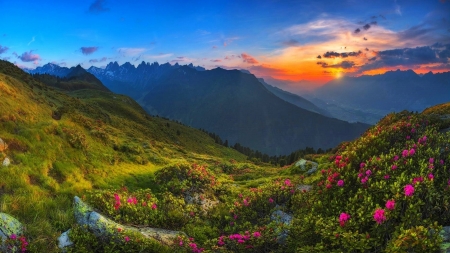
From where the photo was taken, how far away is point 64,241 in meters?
9.30

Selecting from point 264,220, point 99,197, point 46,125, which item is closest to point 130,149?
→ point 46,125

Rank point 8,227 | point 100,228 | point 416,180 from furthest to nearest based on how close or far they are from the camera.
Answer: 1. point 100,228
2. point 8,227
3. point 416,180

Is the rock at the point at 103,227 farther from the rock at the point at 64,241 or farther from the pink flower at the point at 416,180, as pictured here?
the pink flower at the point at 416,180

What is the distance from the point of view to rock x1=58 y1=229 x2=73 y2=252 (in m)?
9.15

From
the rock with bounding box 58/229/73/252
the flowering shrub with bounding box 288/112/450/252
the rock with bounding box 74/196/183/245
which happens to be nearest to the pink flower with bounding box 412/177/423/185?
the flowering shrub with bounding box 288/112/450/252

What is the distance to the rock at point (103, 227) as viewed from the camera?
9.82m

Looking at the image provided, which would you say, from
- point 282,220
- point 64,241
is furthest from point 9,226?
point 282,220

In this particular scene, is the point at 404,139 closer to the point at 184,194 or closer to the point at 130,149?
the point at 184,194

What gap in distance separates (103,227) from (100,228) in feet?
0.37

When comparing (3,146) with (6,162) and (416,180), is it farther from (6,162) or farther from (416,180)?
(416,180)

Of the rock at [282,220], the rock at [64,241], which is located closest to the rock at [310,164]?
the rock at [282,220]

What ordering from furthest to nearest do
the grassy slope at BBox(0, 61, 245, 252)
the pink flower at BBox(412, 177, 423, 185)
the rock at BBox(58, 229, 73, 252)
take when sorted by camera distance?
the grassy slope at BBox(0, 61, 245, 252) < the rock at BBox(58, 229, 73, 252) < the pink flower at BBox(412, 177, 423, 185)

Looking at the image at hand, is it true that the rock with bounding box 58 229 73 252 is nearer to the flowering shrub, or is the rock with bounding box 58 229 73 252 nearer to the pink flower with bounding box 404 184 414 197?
the flowering shrub

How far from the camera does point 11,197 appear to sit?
11094 millimetres
